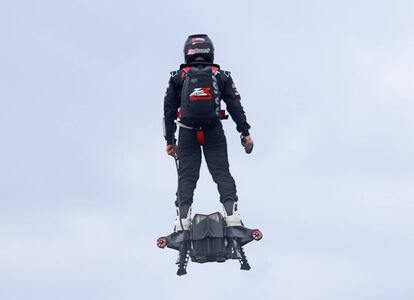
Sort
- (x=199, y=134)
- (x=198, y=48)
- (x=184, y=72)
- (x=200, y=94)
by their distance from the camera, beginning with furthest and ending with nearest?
(x=199, y=134) < (x=198, y=48) < (x=184, y=72) < (x=200, y=94)

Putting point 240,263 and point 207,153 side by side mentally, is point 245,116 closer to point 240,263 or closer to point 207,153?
point 207,153

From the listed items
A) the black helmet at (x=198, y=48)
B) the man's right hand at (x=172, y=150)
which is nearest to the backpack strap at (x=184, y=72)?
the black helmet at (x=198, y=48)

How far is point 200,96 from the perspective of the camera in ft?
72.4

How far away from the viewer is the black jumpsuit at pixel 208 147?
2281 cm

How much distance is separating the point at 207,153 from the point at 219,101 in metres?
1.27

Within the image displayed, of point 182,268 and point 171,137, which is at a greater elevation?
point 171,137

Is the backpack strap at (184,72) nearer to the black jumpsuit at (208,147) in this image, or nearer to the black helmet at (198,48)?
the black jumpsuit at (208,147)

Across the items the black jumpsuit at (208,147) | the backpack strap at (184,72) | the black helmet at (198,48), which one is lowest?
the black jumpsuit at (208,147)

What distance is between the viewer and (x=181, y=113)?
73.7ft

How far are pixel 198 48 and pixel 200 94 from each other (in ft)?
3.89

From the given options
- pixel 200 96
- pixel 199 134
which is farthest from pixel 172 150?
pixel 200 96

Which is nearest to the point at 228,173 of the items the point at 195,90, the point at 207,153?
the point at 207,153

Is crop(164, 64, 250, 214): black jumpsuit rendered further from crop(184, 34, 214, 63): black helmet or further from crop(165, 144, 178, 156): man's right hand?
crop(184, 34, 214, 63): black helmet

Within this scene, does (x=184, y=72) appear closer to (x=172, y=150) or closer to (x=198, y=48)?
(x=198, y=48)
